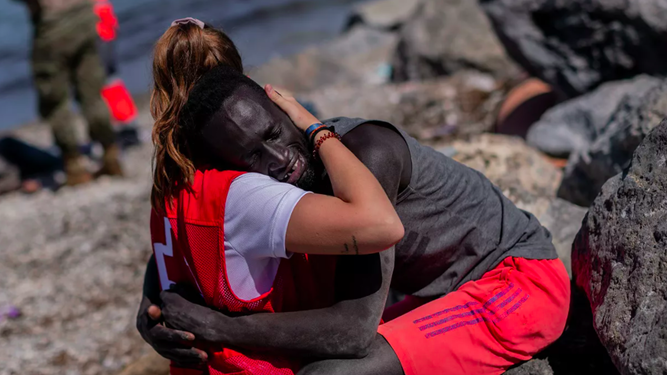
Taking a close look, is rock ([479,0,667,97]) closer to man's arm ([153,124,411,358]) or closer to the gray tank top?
the gray tank top

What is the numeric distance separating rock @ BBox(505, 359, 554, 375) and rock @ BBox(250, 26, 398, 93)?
7661 millimetres

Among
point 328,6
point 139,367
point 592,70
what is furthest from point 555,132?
point 328,6

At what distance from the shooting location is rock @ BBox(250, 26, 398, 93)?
33.2 ft

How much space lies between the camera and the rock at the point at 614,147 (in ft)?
10.3

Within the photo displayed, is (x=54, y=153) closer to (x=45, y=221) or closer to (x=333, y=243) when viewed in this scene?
(x=45, y=221)

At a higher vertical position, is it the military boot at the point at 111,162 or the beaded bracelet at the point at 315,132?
the beaded bracelet at the point at 315,132

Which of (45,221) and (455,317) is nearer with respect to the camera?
(455,317)

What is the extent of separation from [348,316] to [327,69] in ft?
28.6

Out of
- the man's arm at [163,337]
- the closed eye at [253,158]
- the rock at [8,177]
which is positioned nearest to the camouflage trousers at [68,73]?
the rock at [8,177]

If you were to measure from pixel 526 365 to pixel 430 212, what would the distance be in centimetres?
67

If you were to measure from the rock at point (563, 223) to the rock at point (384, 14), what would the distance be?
1028cm

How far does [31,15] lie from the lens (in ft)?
22.9

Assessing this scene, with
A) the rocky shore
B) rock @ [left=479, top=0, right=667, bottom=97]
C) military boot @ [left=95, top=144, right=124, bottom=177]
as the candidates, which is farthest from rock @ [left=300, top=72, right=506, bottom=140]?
military boot @ [left=95, top=144, right=124, bottom=177]

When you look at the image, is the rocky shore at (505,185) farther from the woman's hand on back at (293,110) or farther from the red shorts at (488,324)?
the woman's hand on back at (293,110)
